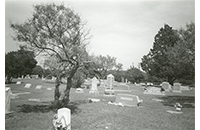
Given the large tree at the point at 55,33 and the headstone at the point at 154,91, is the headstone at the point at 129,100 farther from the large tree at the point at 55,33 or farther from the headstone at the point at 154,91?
the headstone at the point at 154,91

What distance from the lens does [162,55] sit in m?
29.7

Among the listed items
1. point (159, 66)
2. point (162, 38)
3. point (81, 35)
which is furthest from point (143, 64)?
point (81, 35)

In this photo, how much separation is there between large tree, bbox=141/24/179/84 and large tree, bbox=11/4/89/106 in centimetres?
2289

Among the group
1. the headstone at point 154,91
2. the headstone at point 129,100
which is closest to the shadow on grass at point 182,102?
the headstone at point 129,100

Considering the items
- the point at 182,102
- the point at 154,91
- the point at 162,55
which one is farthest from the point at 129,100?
the point at 162,55

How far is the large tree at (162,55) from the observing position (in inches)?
1064

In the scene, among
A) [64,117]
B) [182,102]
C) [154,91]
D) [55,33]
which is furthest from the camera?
[154,91]

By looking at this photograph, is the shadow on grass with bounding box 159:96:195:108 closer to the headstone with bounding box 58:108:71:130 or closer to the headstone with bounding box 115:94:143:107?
the headstone with bounding box 115:94:143:107

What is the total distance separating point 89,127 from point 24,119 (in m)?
3.04

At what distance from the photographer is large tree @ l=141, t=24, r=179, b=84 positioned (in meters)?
27.0

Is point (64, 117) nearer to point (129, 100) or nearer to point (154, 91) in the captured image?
point (129, 100)

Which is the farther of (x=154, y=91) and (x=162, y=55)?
(x=162, y=55)

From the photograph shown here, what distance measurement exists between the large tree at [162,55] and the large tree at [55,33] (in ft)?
75.1

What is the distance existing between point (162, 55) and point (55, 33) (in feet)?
88.3
